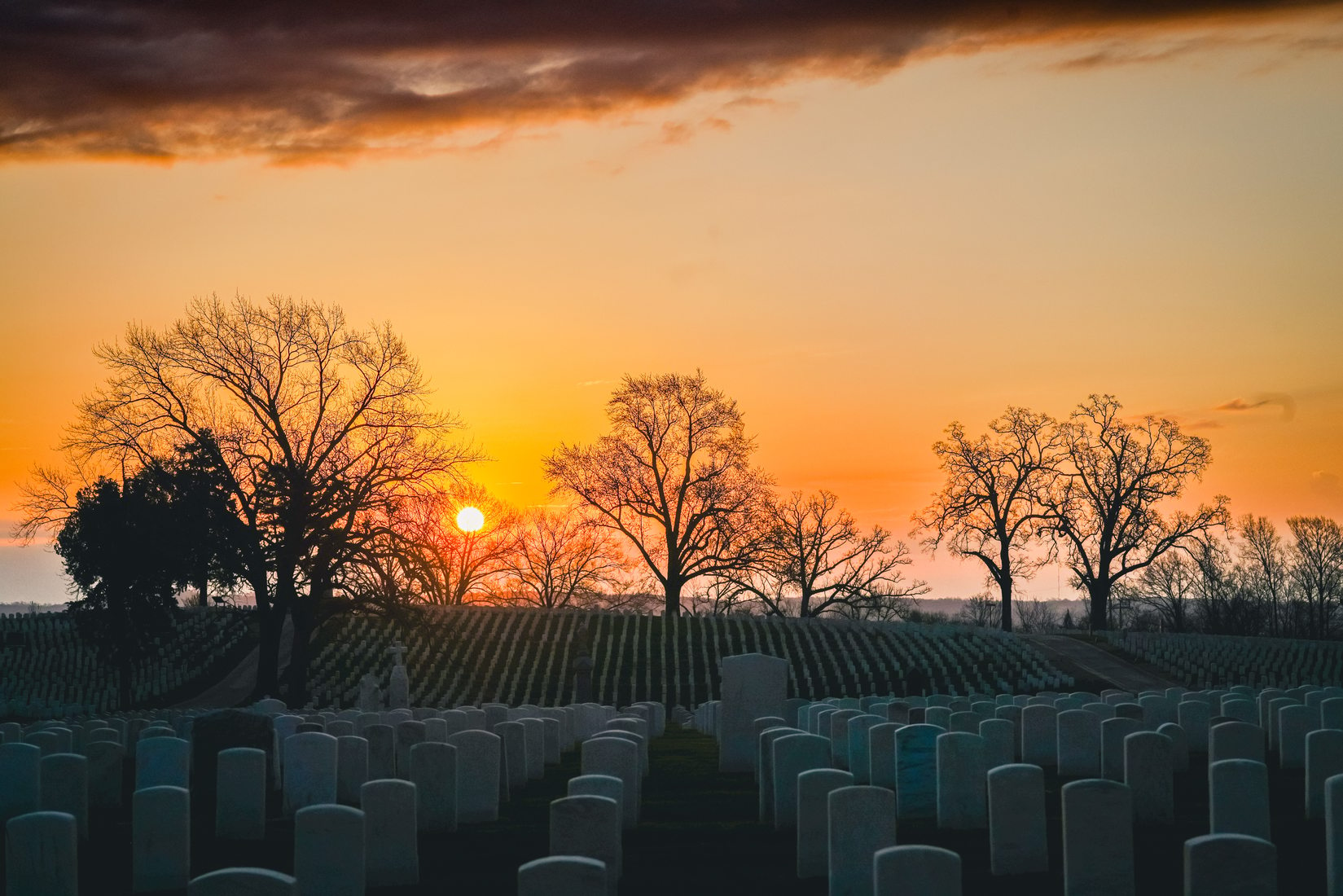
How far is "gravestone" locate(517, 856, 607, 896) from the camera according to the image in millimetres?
6602

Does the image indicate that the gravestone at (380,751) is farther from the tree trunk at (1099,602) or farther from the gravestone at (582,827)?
the tree trunk at (1099,602)

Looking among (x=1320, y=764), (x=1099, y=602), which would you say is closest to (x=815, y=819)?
(x=1320, y=764)

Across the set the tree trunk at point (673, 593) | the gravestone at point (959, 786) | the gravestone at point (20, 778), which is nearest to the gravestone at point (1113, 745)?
the gravestone at point (959, 786)

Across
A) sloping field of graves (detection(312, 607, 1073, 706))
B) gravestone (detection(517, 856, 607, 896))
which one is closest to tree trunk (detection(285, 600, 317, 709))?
sloping field of graves (detection(312, 607, 1073, 706))

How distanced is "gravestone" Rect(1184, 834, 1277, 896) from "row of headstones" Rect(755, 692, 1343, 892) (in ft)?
5.86

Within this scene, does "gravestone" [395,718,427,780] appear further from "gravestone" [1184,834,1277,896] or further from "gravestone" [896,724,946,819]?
"gravestone" [1184,834,1277,896]

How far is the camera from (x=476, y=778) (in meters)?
13.6

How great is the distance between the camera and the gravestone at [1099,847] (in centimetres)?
871

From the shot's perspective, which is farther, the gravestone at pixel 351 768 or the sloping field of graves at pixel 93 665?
the sloping field of graves at pixel 93 665

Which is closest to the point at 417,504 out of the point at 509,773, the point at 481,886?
the point at 509,773

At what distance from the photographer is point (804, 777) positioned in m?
10.2

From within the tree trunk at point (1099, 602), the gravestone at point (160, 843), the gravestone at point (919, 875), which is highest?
the tree trunk at point (1099, 602)

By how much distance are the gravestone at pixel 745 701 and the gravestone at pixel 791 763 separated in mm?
5929

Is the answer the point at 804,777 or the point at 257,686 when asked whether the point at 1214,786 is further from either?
the point at 257,686
